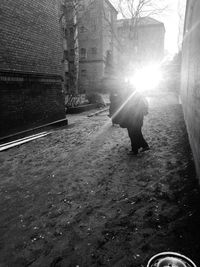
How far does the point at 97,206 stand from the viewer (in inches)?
138

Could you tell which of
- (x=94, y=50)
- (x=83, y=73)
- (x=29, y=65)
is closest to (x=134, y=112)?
(x=29, y=65)

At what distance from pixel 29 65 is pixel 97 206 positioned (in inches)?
262

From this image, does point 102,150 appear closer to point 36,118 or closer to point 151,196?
point 151,196

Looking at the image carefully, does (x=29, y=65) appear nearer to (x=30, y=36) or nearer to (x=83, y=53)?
(x=30, y=36)

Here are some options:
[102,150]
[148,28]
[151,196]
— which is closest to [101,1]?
[148,28]

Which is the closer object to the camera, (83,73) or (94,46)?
(94,46)

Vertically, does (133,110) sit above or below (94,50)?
below

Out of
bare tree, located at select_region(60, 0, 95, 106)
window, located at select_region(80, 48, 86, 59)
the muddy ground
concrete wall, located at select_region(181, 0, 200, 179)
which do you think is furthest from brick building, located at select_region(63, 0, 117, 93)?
the muddy ground

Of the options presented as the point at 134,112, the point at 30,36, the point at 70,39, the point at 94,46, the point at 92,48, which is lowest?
the point at 134,112

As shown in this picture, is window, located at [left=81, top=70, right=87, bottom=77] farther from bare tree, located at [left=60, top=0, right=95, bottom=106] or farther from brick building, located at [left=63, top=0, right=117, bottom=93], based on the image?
bare tree, located at [left=60, top=0, right=95, bottom=106]

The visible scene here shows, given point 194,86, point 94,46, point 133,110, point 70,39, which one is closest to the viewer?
point 194,86

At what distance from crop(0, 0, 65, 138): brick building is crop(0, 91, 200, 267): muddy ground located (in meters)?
2.20

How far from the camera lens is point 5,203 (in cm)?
380

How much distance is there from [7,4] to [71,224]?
740cm
